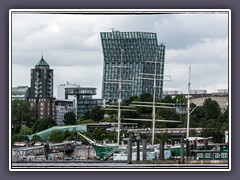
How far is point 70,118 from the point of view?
11.8m

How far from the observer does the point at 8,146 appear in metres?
10.9

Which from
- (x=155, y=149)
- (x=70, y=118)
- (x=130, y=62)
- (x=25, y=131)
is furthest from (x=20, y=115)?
(x=155, y=149)

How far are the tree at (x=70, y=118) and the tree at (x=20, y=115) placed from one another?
469mm

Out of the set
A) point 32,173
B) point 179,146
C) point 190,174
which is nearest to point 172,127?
point 179,146

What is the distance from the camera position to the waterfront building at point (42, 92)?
11.4m

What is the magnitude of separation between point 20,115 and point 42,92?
52 cm

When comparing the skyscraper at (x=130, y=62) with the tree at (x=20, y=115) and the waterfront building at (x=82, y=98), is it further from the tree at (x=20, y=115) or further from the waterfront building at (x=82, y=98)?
the tree at (x=20, y=115)

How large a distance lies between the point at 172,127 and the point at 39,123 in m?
1.89

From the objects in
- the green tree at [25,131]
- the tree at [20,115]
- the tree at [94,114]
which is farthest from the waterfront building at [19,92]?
the tree at [94,114]

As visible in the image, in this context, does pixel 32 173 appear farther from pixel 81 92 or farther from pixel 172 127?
pixel 172 127

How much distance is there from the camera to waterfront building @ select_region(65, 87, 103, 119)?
11609 millimetres

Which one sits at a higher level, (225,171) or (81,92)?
(81,92)

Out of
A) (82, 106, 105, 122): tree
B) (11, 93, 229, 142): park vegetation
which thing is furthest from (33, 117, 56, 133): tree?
(82, 106, 105, 122): tree

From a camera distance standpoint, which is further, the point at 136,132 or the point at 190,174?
the point at 136,132
